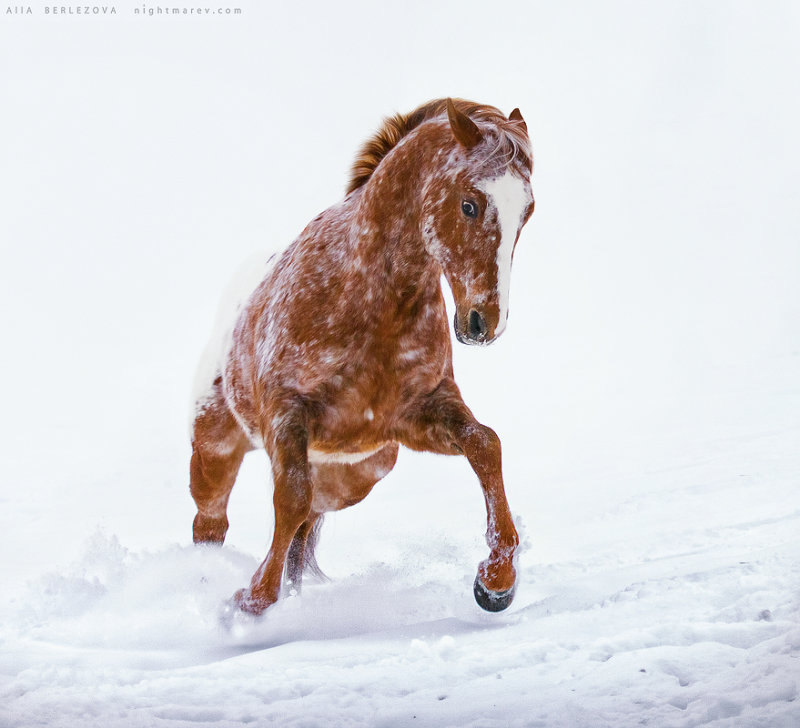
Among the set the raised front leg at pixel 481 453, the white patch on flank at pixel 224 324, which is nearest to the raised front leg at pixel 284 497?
the raised front leg at pixel 481 453

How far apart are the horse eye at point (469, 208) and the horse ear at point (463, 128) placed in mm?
123

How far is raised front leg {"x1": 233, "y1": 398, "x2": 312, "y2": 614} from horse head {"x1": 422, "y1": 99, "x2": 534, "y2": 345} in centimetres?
44

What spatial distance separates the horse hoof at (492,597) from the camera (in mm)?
1934

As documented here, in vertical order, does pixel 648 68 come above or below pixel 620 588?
above

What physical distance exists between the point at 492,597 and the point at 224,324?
103 cm

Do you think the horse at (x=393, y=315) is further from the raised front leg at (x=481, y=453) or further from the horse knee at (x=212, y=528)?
the horse knee at (x=212, y=528)

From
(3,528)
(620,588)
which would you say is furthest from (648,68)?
(3,528)

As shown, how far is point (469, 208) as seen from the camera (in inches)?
68.4

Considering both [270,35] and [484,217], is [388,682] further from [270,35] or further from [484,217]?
[270,35]

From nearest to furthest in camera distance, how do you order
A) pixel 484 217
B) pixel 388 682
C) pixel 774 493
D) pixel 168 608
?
pixel 484 217 → pixel 388 682 → pixel 168 608 → pixel 774 493

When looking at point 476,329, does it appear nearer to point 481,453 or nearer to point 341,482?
point 481,453

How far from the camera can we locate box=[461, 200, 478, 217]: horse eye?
173cm

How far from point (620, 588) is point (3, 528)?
1686 mm

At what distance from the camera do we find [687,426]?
2695mm
